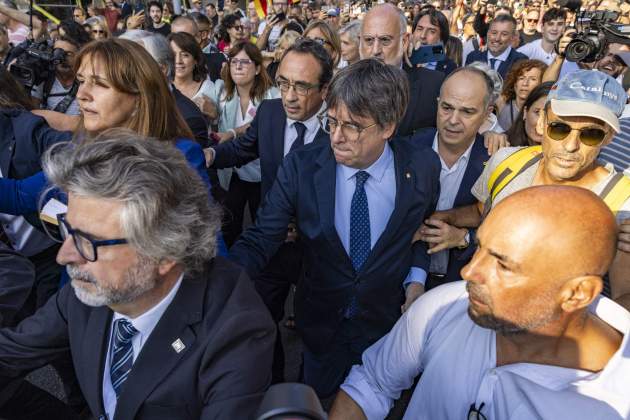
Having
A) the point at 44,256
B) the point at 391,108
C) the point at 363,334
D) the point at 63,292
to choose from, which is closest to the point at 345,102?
the point at 391,108

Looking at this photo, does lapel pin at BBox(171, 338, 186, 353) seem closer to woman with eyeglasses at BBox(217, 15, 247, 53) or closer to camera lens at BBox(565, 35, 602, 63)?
camera lens at BBox(565, 35, 602, 63)

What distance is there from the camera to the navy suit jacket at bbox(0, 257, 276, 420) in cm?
137

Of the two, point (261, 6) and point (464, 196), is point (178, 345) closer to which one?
point (464, 196)

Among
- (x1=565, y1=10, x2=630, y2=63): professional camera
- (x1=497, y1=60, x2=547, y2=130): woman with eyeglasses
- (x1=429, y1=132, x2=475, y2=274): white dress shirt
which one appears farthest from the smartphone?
(x1=429, y1=132, x2=475, y2=274): white dress shirt

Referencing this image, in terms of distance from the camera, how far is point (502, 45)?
19.3 feet

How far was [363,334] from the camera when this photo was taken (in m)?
2.39

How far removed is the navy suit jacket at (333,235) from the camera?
84.7 inches

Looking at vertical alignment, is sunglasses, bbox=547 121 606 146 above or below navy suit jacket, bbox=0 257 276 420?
above

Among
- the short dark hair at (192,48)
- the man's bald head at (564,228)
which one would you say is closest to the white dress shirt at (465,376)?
the man's bald head at (564,228)

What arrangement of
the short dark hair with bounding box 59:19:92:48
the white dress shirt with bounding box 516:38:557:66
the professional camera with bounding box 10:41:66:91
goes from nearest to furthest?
the professional camera with bounding box 10:41:66:91 < the short dark hair with bounding box 59:19:92:48 < the white dress shirt with bounding box 516:38:557:66

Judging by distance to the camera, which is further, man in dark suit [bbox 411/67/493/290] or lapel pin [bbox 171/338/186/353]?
man in dark suit [bbox 411/67/493/290]

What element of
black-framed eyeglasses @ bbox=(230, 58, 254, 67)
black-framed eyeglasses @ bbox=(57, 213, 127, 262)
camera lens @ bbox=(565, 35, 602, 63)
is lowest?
black-framed eyeglasses @ bbox=(230, 58, 254, 67)

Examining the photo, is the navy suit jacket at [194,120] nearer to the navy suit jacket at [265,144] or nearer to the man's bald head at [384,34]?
the navy suit jacket at [265,144]

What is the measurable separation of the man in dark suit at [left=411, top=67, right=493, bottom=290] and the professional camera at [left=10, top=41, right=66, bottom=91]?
8.92ft
